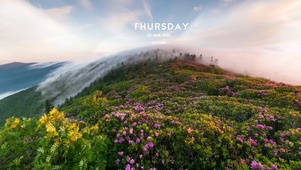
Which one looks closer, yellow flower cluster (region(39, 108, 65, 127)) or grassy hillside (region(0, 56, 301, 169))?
grassy hillside (region(0, 56, 301, 169))

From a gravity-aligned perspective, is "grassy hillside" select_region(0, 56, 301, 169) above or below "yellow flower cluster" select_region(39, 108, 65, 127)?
below

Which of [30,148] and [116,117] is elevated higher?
[116,117]

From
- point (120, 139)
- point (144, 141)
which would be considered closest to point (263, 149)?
point (144, 141)

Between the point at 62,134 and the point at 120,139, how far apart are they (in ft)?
8.01

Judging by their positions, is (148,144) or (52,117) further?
(148,144)

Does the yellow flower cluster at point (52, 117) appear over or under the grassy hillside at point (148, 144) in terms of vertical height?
over

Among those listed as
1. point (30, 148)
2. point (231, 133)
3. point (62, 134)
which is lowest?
point (30, 148)

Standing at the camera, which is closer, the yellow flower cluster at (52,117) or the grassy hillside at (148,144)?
the grassy hillside at (148,144)

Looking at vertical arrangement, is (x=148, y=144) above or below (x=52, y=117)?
below

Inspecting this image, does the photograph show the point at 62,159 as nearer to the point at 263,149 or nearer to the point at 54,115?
the point at 54,115

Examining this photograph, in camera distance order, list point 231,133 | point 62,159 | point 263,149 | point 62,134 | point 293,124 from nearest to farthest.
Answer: point 62,134, point 62,159, point 263,149, point 231,133, point 293,124

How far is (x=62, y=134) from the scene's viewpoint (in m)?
6.42

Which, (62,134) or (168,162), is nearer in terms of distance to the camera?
(62,134)

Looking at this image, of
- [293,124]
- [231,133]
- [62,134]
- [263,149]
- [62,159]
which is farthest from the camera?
[293,124]
